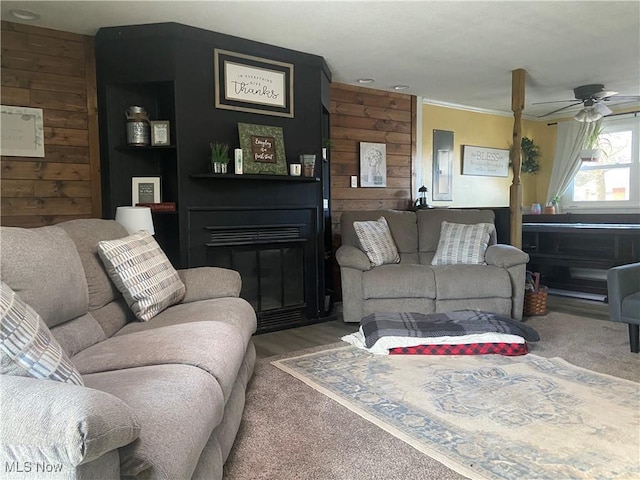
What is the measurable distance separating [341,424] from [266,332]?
5.64 feet

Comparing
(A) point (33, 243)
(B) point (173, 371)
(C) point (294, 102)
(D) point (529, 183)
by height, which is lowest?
(B) point (173, 371)

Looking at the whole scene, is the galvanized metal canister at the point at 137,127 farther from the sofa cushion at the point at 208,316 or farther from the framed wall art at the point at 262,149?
the sofa cushion at the point at 208,316

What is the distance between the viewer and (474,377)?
2.53 metres

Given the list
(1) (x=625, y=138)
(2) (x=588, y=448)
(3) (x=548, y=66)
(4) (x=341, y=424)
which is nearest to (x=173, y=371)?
(4) (x=341, y=424)

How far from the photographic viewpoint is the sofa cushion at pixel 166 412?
3.26 feet

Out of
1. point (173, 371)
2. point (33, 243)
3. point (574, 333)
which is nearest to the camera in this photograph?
point (173, 371)

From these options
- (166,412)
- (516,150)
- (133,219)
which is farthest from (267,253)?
(516,150)

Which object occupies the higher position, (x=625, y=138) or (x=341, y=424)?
(x=625, y=138)

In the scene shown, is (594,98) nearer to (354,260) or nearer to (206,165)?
(354,260)

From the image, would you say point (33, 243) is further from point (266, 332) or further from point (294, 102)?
point (294, 102)

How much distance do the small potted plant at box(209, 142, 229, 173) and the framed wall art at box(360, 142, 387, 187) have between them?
2113mm

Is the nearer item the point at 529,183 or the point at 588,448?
the point at 588,448

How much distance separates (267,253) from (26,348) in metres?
2.72

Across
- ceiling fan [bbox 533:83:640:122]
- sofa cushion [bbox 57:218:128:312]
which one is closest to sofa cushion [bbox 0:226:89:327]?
sofa cushion [bbox 57:218:128:312]
